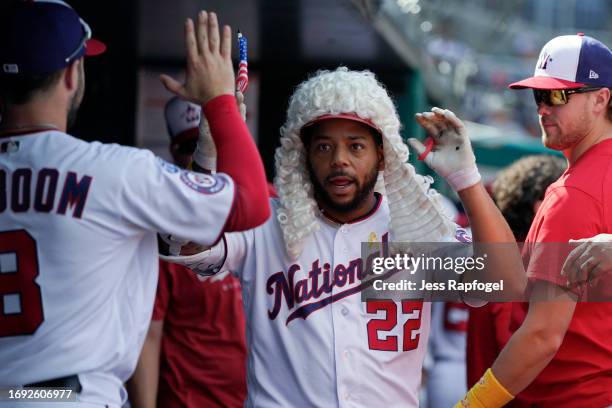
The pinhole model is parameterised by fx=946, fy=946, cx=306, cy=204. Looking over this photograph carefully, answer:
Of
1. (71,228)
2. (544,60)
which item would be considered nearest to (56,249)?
(71,228)

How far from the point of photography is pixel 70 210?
2496 millimetres

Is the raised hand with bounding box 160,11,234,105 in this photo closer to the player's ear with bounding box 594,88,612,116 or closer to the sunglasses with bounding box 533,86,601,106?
the sunglasses with bounding box 533,86,601,106

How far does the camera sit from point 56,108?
2.61 metres

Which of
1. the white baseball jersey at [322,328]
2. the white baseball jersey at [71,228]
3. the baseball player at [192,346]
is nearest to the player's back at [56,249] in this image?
the white baseball jersey at [71,228]

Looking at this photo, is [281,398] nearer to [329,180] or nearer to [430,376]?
[329,180]

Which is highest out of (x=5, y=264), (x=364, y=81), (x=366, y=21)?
(x=366, y=21)

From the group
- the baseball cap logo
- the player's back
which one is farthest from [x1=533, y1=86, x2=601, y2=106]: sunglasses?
the player's back

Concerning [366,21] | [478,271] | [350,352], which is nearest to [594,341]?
[478,271]

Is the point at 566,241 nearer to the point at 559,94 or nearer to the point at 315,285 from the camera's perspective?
the point at 559,94

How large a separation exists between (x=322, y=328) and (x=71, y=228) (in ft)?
3.53

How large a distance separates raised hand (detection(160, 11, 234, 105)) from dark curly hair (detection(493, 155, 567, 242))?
242 centimetres

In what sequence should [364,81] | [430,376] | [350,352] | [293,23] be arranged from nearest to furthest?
1. [350,352]
2. [364,81]
3. [293,23]
4. [430,376]

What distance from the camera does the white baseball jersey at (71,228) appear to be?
2.50 meters

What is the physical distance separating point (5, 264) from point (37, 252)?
0.09 metres
